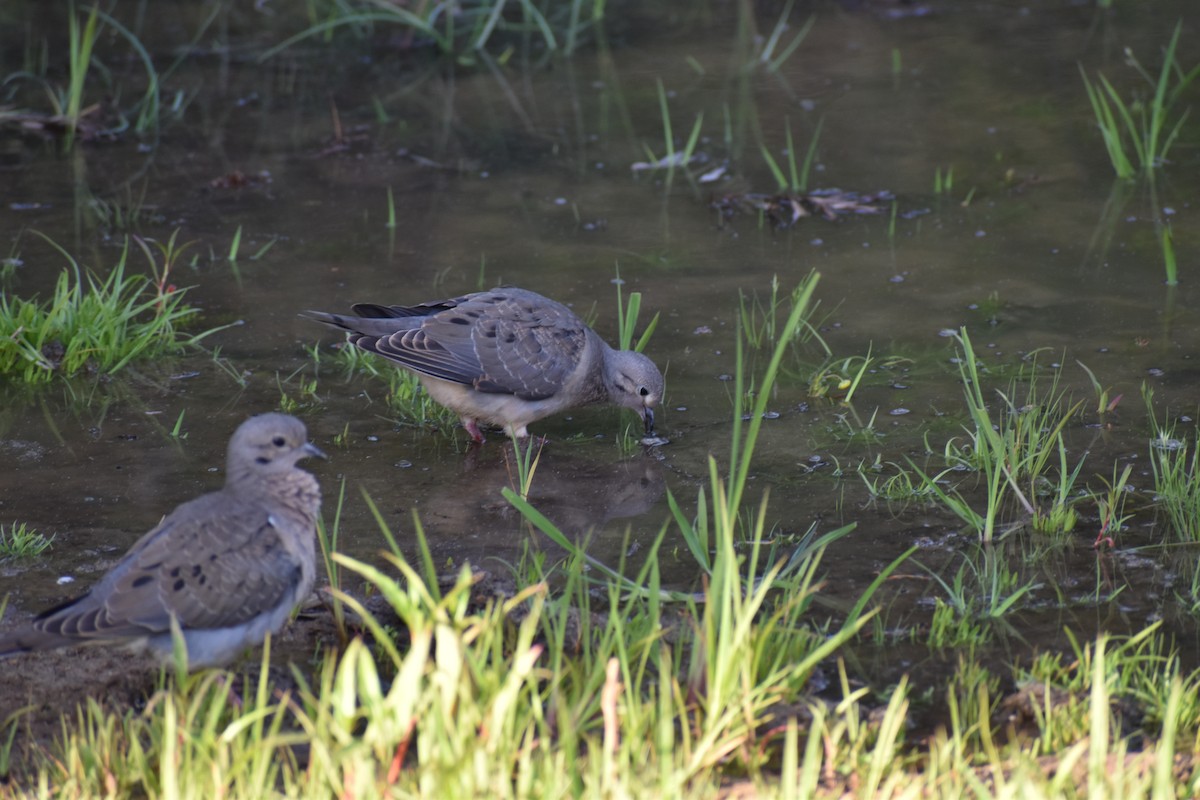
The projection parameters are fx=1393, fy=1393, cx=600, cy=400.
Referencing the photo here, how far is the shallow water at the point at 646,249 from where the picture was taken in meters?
5.07

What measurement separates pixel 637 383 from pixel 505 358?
0.55 m

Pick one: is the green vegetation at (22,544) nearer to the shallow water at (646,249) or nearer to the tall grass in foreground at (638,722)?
the shallow water at (646,249)

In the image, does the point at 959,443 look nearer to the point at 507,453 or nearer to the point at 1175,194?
the point at 507,453

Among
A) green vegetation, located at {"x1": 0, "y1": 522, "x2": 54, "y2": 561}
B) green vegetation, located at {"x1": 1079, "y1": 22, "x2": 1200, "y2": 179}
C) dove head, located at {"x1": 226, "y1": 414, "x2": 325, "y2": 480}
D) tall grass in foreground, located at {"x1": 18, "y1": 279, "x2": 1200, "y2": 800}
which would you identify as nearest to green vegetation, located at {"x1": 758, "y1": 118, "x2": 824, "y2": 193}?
green vegetation, located at {"x1": 1079, "y1": 22, "x2": 1200, "y2": 179}

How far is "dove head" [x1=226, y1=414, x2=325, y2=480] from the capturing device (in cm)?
412

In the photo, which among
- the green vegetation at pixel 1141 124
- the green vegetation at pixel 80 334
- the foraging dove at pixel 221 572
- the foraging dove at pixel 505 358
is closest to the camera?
the foraging dove at pixel 221 572

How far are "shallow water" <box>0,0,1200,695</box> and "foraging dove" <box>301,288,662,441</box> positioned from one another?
8.2 inches

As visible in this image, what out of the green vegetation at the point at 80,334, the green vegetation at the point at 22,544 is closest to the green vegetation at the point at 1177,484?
the green vegetation at the point at 22,544

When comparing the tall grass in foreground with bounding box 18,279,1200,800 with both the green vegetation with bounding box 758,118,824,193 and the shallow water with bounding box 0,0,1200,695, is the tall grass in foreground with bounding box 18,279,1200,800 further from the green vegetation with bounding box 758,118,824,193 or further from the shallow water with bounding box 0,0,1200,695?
the green vegetation with bounding box 758,118,824,193

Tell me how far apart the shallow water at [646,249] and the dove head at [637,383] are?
0.14 m

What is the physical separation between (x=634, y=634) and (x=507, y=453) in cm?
→ 209

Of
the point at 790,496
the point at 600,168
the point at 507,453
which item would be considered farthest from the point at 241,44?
the point at 790,496

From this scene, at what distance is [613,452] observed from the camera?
18.9ft

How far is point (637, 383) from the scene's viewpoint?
18.7 ft
